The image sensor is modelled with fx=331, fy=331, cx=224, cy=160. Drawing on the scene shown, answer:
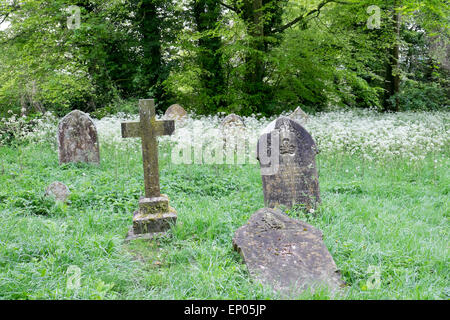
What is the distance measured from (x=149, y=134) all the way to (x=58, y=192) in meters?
1.92

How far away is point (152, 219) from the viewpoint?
4.17m

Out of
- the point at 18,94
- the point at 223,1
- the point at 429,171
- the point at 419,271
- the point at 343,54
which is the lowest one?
the point at 419,271

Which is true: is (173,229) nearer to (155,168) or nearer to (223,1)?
(155,168)

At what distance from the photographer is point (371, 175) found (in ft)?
22.6

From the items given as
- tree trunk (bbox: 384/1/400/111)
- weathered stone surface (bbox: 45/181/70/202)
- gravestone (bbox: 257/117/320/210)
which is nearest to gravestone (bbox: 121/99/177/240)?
weathered stone surface (bbox: 45/181/70/202)

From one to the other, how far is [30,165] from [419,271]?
7.64 metres

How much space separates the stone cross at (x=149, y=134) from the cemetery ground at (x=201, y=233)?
1.93ft

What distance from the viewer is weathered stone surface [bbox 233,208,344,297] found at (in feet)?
9.84

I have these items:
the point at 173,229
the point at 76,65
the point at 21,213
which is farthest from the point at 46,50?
the point at 173,229

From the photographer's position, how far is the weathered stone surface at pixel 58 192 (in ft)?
16.7

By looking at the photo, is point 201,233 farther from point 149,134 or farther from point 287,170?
point 287,170

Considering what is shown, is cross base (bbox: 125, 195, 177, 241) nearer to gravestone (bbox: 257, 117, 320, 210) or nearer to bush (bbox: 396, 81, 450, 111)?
gravestone (bbox: 257, 117, 320, 210)

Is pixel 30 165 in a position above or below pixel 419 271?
above
